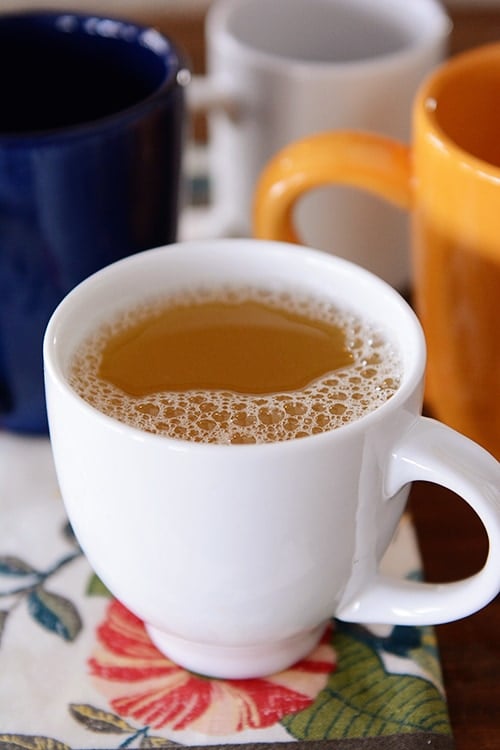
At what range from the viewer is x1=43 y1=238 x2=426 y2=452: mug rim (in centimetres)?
42

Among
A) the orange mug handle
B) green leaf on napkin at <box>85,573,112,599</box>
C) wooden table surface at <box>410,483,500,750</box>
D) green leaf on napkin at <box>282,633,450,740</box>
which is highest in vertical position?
the orange mug handle

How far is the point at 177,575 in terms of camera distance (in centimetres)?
46

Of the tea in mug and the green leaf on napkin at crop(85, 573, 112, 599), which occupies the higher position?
the tea in mug

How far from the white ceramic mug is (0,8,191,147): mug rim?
0.21ft

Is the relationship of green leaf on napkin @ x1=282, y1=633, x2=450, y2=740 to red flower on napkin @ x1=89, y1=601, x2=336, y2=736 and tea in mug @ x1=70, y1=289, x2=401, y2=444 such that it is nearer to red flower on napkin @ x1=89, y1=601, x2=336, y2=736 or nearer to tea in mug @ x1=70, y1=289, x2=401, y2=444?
red flower on napkin @ x1=89, y1=601, x2=336, y2=736

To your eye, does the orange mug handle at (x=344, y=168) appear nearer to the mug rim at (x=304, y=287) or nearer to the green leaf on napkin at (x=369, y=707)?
the mug rim at (x=304, y=287)

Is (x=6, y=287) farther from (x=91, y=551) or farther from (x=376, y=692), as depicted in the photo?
(x=376, y=692)

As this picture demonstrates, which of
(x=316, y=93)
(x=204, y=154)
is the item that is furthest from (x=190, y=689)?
(x=204, y=154)

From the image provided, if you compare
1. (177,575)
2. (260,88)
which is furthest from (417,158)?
(177,575)

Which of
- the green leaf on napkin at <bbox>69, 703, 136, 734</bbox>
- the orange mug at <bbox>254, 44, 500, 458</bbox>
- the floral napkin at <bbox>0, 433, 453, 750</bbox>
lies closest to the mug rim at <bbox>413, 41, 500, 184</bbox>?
the orange mug at <bbox>254, 44, 500, 458</bbox>

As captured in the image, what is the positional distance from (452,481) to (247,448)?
0.09 meters

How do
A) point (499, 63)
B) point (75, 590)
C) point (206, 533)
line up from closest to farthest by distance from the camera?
1. point (206, 533)
2. point (75, 590)
3. point (499, 63)

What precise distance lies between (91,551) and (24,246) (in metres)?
0.19

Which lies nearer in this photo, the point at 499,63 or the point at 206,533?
the point at 206,533
